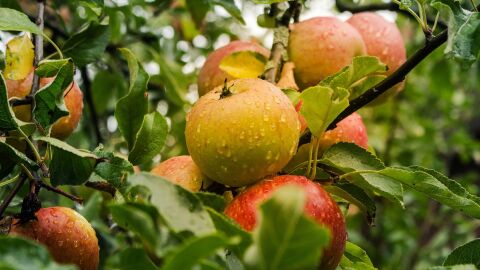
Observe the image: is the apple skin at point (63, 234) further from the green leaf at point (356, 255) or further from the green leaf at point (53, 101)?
the green leaf at point (356, 255)

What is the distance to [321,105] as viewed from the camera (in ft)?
2.31

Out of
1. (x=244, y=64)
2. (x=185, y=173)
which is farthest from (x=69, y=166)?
(x=244, y=64)

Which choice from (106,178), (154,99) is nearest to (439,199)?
(106,178)

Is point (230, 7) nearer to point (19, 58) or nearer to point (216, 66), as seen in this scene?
point (216, 66)

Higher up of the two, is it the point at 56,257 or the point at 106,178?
the point at 106,178

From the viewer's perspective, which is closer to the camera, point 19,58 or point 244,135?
point 244,135

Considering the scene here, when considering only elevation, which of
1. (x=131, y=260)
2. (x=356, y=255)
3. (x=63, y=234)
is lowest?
(x=356, y=255)

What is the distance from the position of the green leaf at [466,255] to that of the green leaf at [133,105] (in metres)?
0.44

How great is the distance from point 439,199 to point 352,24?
1.60ft

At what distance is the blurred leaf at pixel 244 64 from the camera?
3.13ft

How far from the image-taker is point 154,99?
1.83 meters

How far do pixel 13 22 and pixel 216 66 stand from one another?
0.33 meters

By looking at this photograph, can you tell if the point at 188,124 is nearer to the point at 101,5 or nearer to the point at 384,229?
the point at 101,5

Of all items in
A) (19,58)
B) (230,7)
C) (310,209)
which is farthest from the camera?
(230,7)
